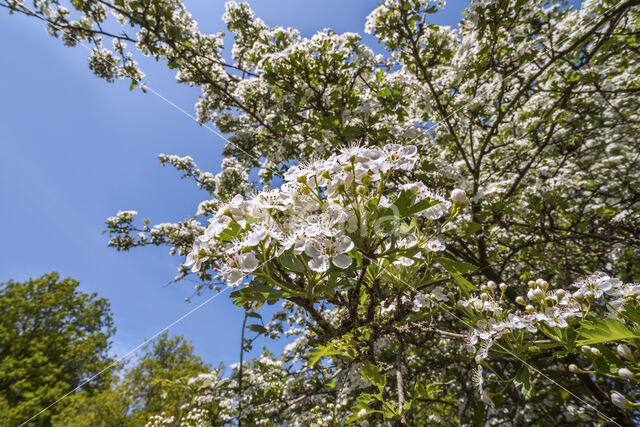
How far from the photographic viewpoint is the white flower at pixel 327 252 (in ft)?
3.17

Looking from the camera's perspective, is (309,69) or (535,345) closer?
(535,345)

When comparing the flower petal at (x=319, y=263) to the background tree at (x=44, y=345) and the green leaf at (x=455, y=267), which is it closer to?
the green leaf at (x=455, y=267)

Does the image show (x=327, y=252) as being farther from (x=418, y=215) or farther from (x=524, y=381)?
(x=524, y=381)

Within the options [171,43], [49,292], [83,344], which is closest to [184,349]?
[83,344]

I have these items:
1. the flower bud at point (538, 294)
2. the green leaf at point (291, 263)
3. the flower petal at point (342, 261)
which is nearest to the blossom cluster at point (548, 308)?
the flower bud at point (538, 294)

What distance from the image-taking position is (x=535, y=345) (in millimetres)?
1172

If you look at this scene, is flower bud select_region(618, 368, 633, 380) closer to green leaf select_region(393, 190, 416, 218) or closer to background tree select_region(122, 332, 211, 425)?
green leaf select_region(393, 190, 416, 218)

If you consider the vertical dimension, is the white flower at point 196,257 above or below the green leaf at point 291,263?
above

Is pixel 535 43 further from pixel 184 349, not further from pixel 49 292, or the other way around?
pixel 49 292

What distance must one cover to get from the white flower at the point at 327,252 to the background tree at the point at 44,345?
54.7ft

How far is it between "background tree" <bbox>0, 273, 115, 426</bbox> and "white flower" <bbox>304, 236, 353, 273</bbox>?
656 inches

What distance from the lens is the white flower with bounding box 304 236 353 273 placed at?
3.17ft

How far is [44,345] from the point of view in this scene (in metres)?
14.4

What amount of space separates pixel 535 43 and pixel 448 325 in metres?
3.14
